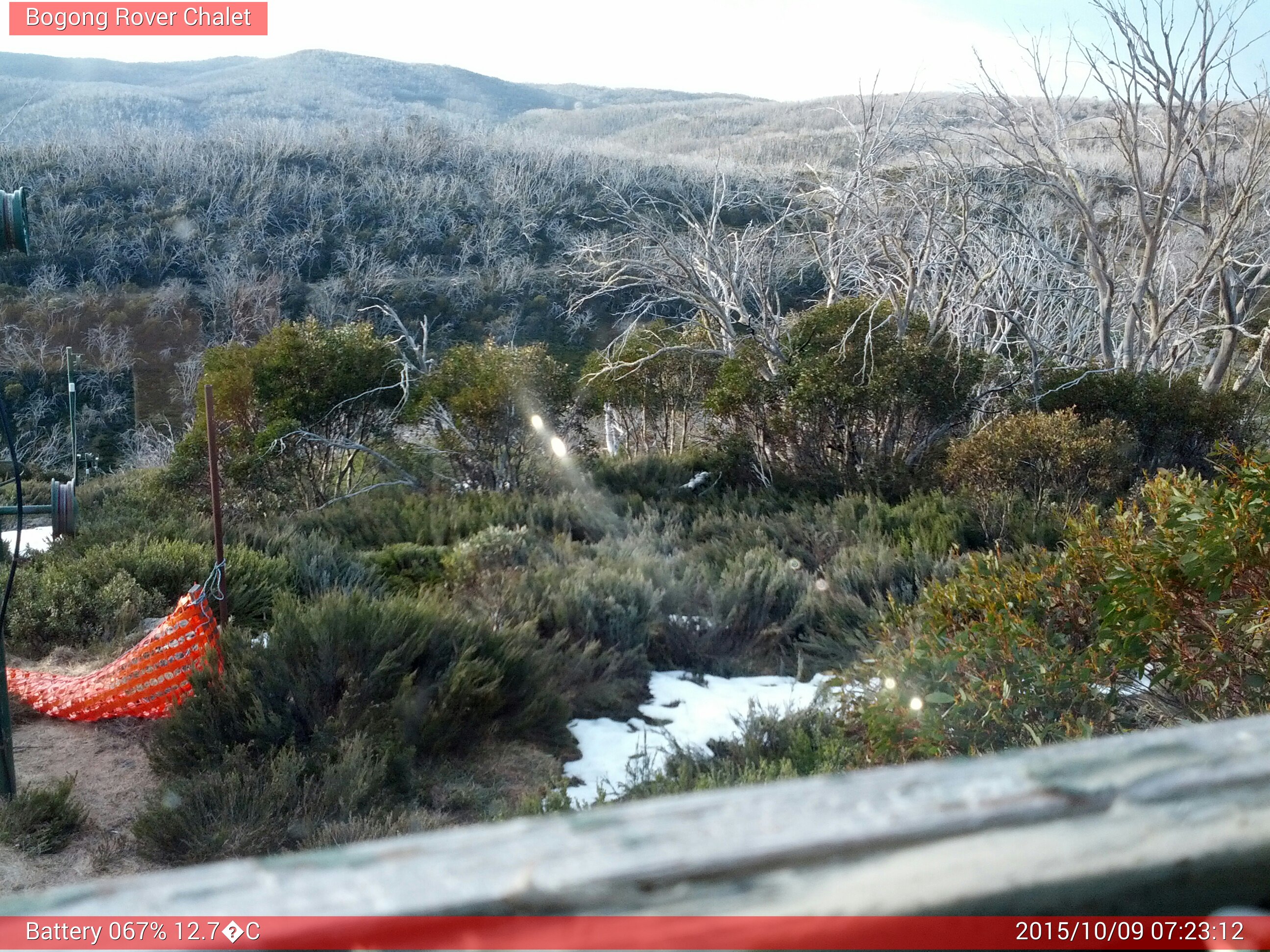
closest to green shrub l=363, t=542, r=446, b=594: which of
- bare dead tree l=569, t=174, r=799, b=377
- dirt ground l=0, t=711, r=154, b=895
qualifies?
dirt ground l=0, t=711, r=154, b=895

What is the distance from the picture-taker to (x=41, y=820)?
3500 millimetres

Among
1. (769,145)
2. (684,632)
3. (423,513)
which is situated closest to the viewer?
(684,632)

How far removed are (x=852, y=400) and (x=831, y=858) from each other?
28.2ft

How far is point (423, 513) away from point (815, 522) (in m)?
3.27

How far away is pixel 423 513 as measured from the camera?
830 centimetres

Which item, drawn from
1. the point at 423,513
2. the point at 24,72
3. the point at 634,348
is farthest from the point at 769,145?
the point at 24,72

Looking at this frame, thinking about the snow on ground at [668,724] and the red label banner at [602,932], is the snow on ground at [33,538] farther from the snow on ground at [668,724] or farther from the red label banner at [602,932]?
the red label banner at [602,932]

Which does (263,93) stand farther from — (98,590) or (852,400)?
(98,590)

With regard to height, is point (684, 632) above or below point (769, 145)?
below

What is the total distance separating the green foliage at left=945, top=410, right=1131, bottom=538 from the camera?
7484 mm

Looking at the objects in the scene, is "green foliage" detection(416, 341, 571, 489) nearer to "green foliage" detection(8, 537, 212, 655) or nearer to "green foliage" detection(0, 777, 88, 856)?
"green foliage" detection(8, 537, 212, 655)

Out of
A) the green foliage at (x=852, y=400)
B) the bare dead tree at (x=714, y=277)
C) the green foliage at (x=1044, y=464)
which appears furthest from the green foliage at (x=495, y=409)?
the green foliage at (x=1044, y=464)

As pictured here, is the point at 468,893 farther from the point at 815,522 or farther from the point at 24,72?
the point at 24,72

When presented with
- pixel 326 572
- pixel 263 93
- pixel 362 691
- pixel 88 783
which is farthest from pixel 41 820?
pixel 263 93
